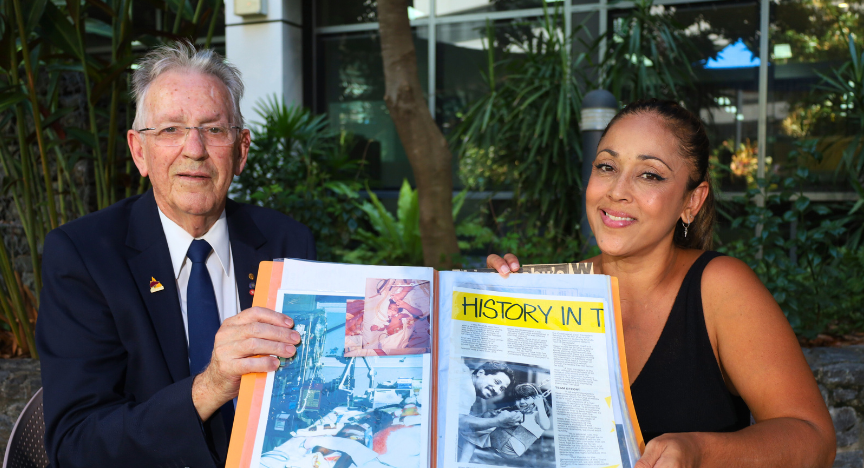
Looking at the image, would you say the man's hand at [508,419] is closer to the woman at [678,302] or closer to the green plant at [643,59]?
the woman at [678,302]

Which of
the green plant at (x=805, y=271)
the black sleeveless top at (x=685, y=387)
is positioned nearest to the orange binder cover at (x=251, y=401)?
the black sleeveless top at (x=685, y=387)

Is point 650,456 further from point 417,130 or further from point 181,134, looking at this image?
point 417,130

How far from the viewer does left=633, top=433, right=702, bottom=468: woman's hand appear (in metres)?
1.06

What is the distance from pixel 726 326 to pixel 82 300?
1.53 m

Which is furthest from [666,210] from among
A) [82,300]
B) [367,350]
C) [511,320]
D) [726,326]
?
[82,300]

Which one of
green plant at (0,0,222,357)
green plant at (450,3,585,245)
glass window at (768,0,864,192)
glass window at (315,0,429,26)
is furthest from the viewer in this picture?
glass window at (315,0,429,26)

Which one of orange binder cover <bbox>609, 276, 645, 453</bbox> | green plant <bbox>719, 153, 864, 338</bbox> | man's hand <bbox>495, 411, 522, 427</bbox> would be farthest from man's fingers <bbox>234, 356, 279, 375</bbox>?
green plant <bbox>719, 153, 864, 338</bbox>

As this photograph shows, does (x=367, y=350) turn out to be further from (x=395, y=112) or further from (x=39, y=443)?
(x=395, y=112)

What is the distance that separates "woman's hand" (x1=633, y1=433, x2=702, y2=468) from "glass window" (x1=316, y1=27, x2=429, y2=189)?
19.7ft

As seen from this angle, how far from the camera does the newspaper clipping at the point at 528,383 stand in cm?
108

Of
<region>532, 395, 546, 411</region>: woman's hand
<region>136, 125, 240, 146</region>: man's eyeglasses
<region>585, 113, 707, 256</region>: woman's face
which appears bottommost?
<region>532, 395, 546, 411</region>: woman's hand

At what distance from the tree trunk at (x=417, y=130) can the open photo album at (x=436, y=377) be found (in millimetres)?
2421

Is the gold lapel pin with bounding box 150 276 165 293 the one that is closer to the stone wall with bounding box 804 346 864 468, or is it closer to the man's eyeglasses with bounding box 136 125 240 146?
the man's eyeglasses with bounding box 136 125 240 146

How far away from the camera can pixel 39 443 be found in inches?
66.4
